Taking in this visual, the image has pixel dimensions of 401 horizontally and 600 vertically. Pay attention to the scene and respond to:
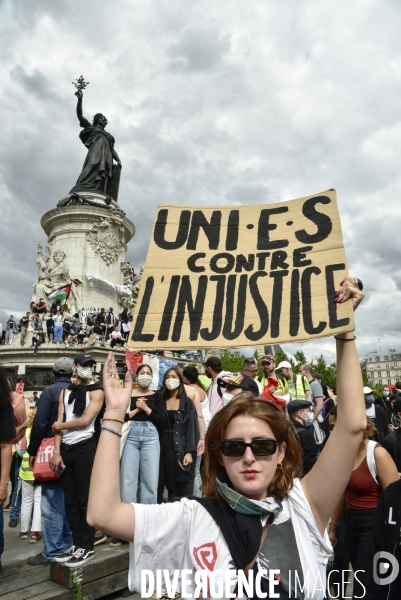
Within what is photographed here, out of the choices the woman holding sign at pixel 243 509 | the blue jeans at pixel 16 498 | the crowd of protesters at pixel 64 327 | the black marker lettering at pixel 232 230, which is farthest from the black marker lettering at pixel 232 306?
the crowd of protesters at pixel 64 327

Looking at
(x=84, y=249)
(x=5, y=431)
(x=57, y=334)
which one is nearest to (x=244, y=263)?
(x=5, y=431)

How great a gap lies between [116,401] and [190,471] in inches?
146

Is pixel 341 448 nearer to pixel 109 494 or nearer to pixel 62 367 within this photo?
pixel 109 494

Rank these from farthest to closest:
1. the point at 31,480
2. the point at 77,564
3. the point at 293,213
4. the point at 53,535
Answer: the point at 31,480
the point at 53,535
the point at 77,564
the point at 293,213

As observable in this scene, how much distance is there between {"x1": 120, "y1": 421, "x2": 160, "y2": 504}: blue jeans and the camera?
15.7 ft

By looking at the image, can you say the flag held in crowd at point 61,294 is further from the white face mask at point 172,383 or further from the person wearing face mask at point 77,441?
the person wearing face mask at point 77,441

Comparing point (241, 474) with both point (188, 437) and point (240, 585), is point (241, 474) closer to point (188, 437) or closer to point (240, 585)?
point (240, 585)

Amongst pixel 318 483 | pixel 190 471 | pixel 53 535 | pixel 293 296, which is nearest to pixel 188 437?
pixel 190 471

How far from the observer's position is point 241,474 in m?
1.68

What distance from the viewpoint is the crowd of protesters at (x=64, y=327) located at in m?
22.4

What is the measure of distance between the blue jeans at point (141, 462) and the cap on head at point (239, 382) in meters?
0.92

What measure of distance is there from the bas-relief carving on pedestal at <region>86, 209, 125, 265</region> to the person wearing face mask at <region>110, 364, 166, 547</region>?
909 inches

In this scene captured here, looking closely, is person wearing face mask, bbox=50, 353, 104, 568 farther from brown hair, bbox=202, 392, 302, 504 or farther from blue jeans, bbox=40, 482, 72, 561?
brown hair, bbox=202, 392, 302, 504

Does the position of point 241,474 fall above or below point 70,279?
below
